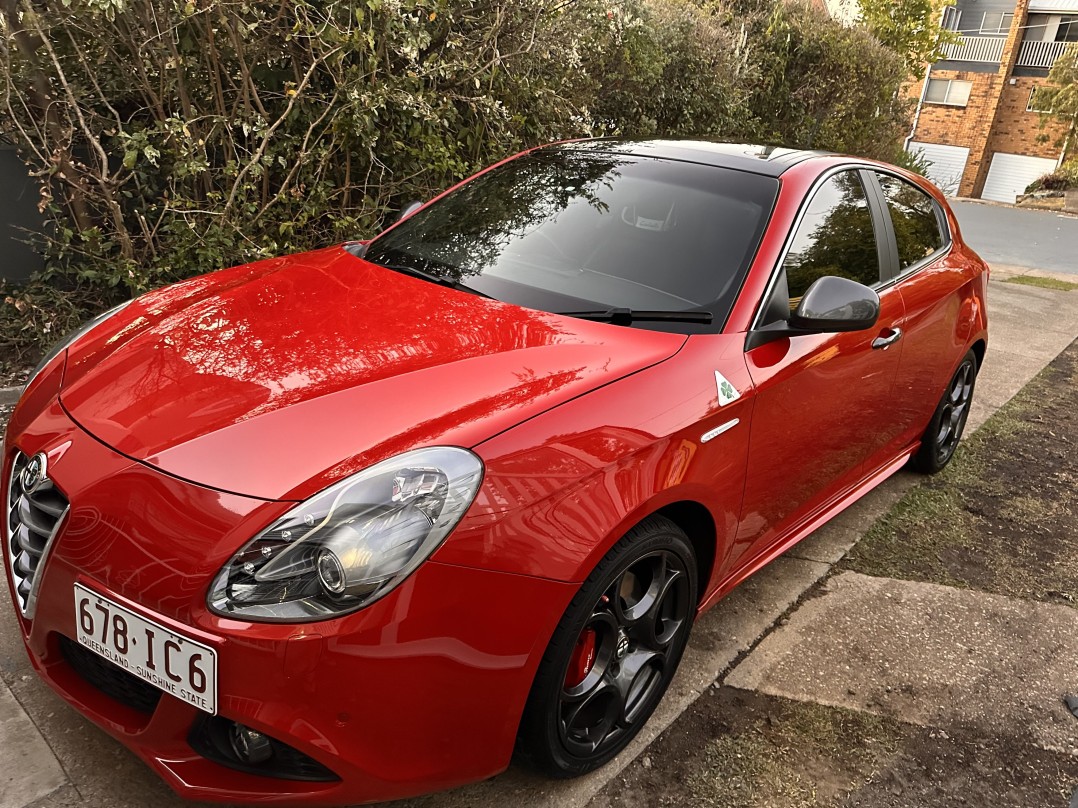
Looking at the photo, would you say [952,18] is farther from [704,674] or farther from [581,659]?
[581,659]

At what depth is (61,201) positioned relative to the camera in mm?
4668

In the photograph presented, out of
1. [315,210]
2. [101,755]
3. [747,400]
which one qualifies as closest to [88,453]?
[101,755]

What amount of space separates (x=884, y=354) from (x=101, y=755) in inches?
109

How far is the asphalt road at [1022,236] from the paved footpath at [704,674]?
986 cm

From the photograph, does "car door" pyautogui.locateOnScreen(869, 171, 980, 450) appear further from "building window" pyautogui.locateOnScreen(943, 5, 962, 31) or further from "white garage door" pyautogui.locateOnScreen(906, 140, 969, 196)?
"building window" pyautogui.locateOnScreen(943, 5, 962, 31)

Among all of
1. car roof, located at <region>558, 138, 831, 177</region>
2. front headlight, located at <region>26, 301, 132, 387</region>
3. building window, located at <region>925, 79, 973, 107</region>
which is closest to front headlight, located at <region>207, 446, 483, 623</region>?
front headlight, located at <region>26, 301, 132, 387</region>

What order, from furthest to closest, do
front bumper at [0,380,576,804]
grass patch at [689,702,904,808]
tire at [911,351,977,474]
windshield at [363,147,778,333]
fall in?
tire at [911,351,977,474] < windshield at [363,147,778,333] < grass patch at [689,702,904,808] < front bumper at [0,380,576,804]

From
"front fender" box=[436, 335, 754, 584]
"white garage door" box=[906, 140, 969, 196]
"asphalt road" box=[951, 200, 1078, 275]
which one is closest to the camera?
"front fender" box=[436, 335, 754, 584]

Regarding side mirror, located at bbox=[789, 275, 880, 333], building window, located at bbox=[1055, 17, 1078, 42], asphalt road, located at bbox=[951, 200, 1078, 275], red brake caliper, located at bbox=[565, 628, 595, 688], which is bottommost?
asphalt road, located at bbox=[951, 200, 1078, 275]

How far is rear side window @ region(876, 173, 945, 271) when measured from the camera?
3.44m

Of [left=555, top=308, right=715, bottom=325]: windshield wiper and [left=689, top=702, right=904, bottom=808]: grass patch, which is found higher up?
[left=555, top=308, right=715, bottom=325]: windshield wiper

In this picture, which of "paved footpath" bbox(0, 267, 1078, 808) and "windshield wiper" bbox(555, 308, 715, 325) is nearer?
"paved footpath" bbox(0, 267, 1078, 808)

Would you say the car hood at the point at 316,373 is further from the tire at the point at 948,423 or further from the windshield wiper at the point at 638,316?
the tire at the point at 948,423

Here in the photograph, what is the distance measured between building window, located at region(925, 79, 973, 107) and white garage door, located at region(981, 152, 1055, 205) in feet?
8.36
